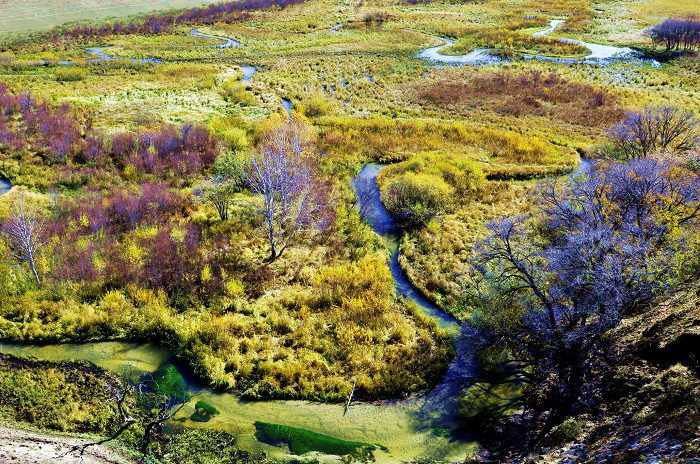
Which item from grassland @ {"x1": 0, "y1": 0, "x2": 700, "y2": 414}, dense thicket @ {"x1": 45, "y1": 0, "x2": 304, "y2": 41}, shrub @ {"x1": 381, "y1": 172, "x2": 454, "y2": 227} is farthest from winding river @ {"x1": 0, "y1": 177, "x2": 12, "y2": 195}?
dense thicket @ {"x1": 45, "y1": 0, "x2": 304, "y2": 41}

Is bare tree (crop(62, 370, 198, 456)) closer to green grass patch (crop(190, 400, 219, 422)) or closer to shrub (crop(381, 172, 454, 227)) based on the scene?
green grass patch (crop(190, 400, 219, 422))

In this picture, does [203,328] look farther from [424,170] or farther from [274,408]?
[424,170]

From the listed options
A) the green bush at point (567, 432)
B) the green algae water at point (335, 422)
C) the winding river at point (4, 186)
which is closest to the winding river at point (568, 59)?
the winding river at point (4, 186)

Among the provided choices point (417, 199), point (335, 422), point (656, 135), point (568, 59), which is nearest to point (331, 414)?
point (335, 422)

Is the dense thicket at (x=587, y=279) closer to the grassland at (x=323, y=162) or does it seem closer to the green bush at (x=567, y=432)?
the green bush at (x=567, y=432)

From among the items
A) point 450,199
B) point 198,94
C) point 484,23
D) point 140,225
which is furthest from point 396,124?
point 484,23
